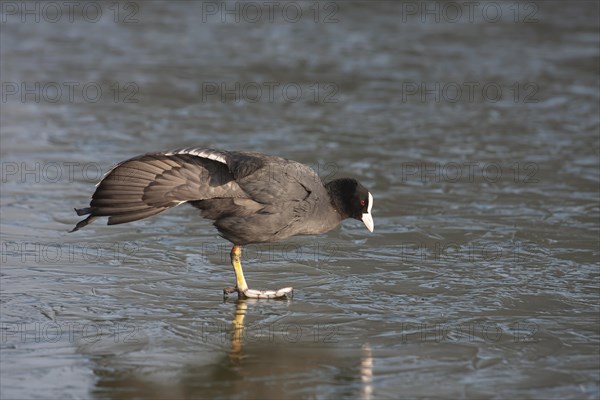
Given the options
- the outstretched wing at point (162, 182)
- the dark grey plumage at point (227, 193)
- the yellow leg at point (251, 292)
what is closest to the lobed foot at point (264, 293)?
the yellow leg at point (251, 292)

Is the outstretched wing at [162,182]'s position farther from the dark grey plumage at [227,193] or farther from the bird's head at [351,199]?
the bird's head at [351,199]

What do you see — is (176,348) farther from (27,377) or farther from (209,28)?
(209,28)

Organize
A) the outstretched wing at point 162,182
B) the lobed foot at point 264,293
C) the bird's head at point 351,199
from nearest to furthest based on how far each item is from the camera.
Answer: the outstretched wing at point 162,182 → the lobed foot at point 264,293 → the bird's head at point 351,199

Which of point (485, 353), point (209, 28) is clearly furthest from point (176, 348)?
point (209, 28)

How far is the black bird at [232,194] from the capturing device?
22.1 ft

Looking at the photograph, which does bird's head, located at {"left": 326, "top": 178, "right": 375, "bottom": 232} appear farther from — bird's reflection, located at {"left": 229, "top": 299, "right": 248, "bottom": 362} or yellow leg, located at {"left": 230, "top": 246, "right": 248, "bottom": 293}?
bird's reflection, located at {"left": 229, "top": 299, "right": 248, "bottom": 362}

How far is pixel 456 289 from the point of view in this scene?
7.23 m

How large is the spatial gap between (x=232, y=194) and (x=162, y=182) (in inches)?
19.5

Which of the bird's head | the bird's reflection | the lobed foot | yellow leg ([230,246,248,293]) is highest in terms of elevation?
the bird's head

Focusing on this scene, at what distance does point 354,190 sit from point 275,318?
1201 millimetres

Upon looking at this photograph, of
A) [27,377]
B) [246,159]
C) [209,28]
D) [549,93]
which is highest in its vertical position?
[209,28]

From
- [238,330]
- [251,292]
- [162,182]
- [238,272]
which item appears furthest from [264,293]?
[162,182]

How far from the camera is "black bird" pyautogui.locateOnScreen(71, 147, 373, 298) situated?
6742mm

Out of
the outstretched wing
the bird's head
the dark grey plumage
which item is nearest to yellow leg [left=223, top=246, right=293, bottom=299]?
the dark grey plumage
